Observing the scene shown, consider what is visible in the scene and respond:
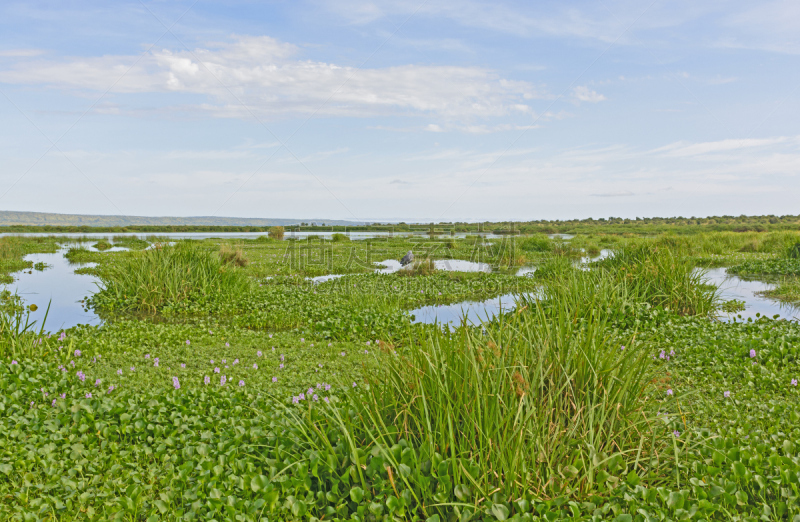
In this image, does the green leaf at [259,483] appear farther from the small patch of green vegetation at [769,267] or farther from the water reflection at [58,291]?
the small patch of green vegetation at [769,267]

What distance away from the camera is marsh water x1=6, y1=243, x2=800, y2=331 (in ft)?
34.9

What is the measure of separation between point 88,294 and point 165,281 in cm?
428

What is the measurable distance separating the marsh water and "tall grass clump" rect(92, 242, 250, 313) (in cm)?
79

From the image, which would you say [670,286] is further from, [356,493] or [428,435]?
[356,493]

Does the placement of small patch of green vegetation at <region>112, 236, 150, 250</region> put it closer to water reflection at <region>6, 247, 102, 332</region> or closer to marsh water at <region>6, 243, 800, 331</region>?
water reflection at <region>6, 247, 102, 332</region>

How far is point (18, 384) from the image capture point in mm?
5023

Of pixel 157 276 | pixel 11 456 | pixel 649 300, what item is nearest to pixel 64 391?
pixel 11 456

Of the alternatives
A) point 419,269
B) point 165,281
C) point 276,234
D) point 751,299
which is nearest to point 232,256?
point 419,269

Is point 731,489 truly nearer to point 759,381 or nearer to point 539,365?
point 539,365

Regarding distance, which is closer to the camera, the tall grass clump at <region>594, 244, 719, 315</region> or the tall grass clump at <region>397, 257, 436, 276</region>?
the tall grass clump at <region>594, 244, 719, 315</region>

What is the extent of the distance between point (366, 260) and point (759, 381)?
63.5 feet

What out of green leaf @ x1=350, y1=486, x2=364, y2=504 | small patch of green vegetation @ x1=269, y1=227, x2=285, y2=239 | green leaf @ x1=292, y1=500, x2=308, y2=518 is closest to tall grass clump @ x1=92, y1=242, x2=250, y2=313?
Result: green leaf @ x1=292, y1=500, x2=308, y2=518

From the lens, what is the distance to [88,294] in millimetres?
13938

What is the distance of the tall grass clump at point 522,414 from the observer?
304 centimetres
